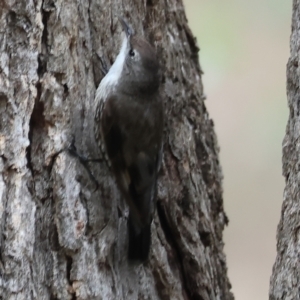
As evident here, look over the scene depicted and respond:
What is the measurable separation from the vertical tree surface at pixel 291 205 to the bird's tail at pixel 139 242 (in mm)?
562

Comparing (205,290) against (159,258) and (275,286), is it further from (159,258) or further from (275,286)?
(275,286)

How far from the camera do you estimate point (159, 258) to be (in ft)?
7.47

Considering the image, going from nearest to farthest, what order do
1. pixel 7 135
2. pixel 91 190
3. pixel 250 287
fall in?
pixel 7 135 → pixel 91 190 → pixel 250 287

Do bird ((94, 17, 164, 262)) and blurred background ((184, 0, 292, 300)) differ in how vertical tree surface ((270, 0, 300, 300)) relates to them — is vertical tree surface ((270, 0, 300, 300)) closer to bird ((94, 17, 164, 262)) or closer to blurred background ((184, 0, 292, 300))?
bird ((94, 17, 164, 262))

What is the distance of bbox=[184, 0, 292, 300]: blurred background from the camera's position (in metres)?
3.86

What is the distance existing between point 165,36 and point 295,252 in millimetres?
1372

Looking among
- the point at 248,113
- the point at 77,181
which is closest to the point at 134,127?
the point at 77,181

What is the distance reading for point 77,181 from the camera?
2.07 m

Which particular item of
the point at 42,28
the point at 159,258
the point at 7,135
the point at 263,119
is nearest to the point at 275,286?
the point at 159,258

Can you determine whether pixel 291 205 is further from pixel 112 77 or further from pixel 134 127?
pixel 112 77

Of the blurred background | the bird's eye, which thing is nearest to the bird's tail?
the bird's eye

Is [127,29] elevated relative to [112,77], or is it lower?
elevated

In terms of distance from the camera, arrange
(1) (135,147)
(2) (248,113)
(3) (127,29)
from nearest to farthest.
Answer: (1) (135,147)
(3) (127,29)
(2) (248,113)

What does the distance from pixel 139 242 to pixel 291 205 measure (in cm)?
65
